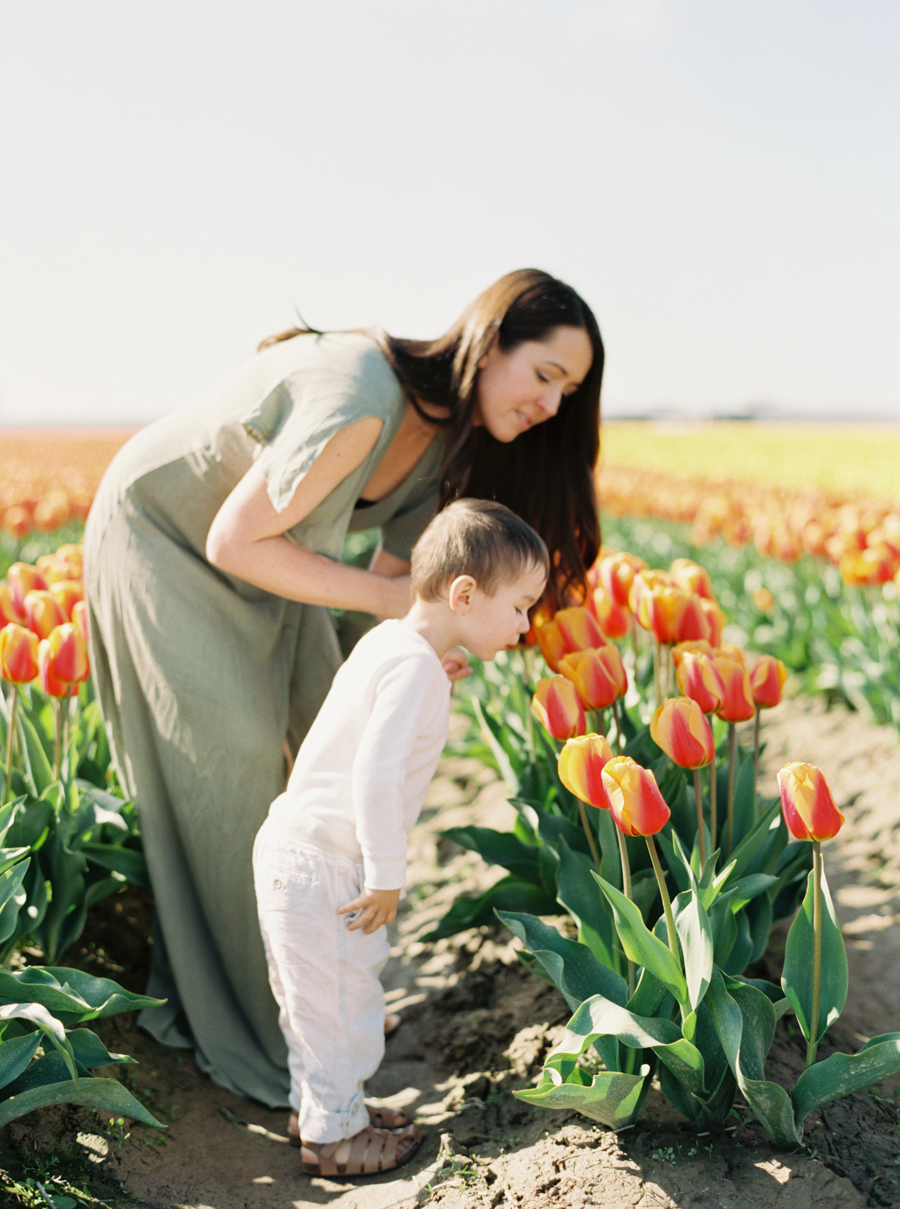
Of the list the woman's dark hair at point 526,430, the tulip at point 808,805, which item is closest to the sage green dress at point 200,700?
the woman's dark hair at point 526,430

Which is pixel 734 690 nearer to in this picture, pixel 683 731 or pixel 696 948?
pixel 683 731

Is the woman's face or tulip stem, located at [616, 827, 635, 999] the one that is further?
the woman's face

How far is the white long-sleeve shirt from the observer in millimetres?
1860

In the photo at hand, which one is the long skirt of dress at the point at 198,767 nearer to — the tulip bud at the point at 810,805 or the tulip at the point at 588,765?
the tulip at the point at 588,765

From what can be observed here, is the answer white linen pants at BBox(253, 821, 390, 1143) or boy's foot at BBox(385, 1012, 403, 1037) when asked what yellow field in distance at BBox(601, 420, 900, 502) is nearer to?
boy's foot at BBox(385, 1012, 403, 1037)

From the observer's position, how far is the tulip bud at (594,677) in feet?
7.04

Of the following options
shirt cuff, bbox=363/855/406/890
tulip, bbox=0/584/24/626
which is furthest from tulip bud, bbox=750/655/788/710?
tulip, bbox=0/584/24/626

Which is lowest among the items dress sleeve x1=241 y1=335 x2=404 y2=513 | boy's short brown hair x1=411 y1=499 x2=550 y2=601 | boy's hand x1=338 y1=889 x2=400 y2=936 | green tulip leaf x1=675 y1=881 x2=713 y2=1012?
boy's hand x1=338 y1=889 x2=400 y2=936

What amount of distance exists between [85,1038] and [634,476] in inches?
455

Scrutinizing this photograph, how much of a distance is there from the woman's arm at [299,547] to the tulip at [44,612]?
52cm

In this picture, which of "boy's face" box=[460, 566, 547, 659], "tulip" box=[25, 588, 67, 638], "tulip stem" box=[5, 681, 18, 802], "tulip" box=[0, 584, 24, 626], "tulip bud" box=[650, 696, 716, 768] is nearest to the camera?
"tulip bud" box=[650, 696, 716, 768]

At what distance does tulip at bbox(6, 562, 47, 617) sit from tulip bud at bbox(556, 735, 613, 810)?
169 centimetres

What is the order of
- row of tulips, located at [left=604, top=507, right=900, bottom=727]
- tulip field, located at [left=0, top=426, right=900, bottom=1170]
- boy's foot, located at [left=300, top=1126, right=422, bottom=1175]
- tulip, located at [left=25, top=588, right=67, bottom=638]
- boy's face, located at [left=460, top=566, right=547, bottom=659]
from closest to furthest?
1. tulip field, located at [left=0, top=426, right=900, bottom=1170]
2. boy's face, located at [left=460, top=566, right=547, bottom=659]
3. boy's foot, located at [left=300, top=1126, right=422, bottom=1175]
4. tulip, located at [left=25, top=588, right=67, bottom=638]
5. row of tulips, located at [left=604, top=507, right=900, bottom=727]

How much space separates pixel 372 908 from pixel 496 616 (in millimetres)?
608
